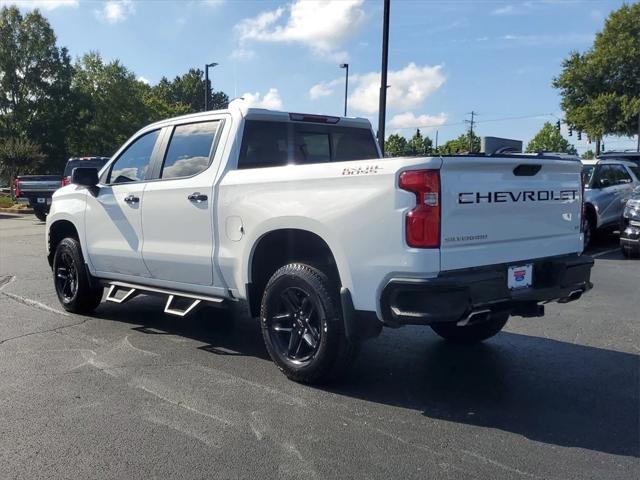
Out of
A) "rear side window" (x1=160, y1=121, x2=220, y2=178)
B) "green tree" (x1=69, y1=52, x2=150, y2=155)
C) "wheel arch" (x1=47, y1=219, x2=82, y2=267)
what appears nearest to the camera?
"rear side window" (x1=160, y1=121, x2=220, y2=178)

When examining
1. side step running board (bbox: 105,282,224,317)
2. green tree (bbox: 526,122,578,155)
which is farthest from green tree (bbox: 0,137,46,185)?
green tree (bbox: 526,122,578,155)

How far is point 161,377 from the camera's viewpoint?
470cm

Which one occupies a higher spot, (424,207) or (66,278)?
(424,207)

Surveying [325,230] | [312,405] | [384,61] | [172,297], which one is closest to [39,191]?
[384,61]

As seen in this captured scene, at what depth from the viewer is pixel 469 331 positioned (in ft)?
18.2

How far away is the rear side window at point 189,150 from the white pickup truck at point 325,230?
2cm

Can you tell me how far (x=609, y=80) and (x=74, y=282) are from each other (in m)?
32.3

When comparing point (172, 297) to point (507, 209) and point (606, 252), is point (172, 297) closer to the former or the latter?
point (507, 209)

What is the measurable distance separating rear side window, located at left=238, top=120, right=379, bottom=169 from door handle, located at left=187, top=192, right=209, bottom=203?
392 mm

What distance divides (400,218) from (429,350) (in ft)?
6.81

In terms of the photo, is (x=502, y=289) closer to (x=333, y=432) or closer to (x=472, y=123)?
(x=333, y=432)

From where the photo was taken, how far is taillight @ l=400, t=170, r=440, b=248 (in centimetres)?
371

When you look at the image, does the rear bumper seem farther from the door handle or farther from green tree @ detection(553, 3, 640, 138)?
green tree @ detection(553, 3, 640, 138)

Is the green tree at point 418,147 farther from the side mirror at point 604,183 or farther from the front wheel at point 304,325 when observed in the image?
the side mirror at point 604,183
